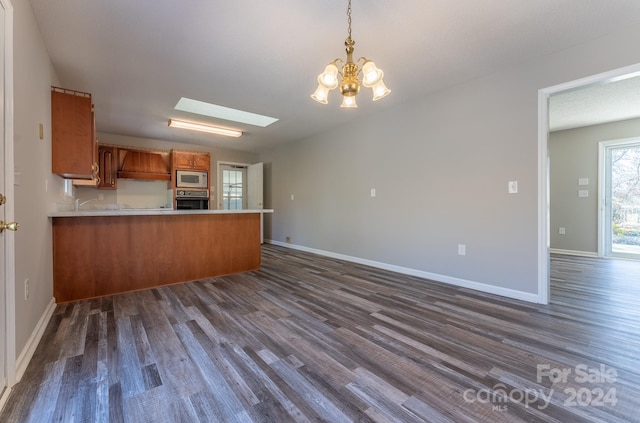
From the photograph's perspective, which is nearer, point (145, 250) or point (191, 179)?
point (145, 250)

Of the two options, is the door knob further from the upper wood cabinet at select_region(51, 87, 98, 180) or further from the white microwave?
the white microwave

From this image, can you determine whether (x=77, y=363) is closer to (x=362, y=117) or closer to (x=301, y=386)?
(x=301, y=386)

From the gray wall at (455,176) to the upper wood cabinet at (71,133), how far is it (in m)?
3.51

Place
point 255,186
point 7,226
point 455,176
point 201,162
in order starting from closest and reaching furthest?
point 7,226 → point 455,176 → point 201,162 → point 255,186

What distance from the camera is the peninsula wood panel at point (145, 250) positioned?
9.37 ft

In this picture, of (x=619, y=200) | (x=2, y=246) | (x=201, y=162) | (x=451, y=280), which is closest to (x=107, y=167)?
(x=201, y=162)

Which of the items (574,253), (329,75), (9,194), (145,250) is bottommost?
(574,253)

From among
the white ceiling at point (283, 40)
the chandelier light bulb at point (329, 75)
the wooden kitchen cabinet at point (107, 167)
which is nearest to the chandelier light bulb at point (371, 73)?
the chandelier light bulb at point (329, 75)

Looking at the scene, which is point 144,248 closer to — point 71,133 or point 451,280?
point 71,133

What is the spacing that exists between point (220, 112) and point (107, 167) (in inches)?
100

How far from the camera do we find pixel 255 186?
6.95 m

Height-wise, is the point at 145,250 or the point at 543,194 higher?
the point at 543,194

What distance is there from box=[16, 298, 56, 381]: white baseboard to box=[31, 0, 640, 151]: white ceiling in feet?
7.63

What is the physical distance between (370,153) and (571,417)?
3712 millimetres
